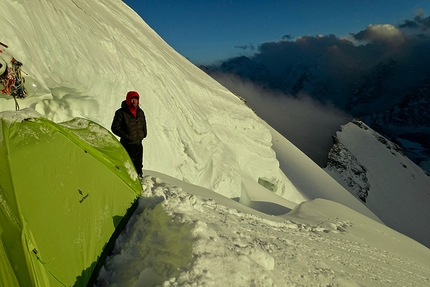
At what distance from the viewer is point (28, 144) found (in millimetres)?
2707

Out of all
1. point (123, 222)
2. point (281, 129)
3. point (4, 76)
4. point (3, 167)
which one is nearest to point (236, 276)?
point (123, 222)

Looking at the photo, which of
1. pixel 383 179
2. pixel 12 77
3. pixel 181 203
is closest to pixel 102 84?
pixel 12 77

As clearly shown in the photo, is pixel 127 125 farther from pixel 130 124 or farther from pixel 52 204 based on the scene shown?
pixel 52 204

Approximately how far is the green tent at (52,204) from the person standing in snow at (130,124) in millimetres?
1478

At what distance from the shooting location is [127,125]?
4.89m

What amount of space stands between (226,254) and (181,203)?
44.7 inches

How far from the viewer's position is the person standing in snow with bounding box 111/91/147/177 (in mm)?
4805

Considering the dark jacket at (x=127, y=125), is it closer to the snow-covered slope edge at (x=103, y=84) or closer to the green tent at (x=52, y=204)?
the green tent at (x=52, y=204)

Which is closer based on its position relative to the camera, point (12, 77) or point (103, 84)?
point (12, 77)

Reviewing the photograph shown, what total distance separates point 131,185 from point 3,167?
1.56 m

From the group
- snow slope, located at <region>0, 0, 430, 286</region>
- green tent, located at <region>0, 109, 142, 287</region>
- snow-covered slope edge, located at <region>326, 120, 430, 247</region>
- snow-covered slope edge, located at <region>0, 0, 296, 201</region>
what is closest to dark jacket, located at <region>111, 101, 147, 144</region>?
snow slope, located at <region>0, 0, 430, 286</region>

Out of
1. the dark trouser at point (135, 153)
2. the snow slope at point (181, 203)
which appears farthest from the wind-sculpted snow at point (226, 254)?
the dark trouser at point (135, 153)

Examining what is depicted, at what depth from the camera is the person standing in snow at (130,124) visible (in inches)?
189

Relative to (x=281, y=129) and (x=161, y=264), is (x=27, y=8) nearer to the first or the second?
(x=161, y=264)
